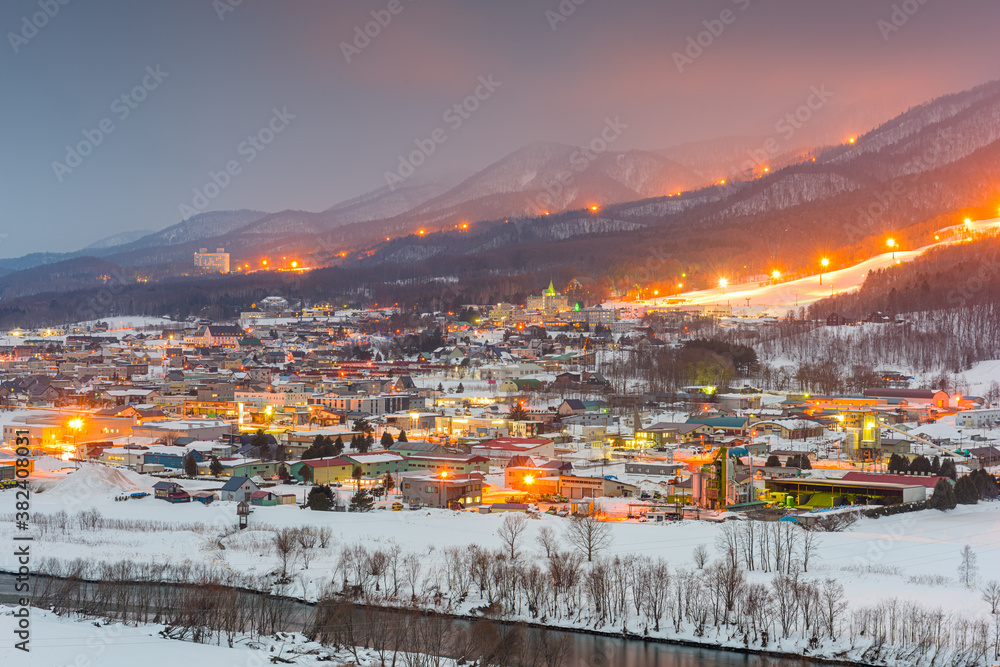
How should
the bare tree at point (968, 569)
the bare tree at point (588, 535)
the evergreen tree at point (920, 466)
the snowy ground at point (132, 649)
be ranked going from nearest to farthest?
the snowy ground at point (132, 649), the bare tree at point (968, 569), the bare tree at point (588, 535), the evergreen tree at point (920, 466)

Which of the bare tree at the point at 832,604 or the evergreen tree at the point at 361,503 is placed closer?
the bare tree at the point at 832,604

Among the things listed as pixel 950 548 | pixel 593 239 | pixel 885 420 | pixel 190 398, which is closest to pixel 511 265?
pixel 593 239

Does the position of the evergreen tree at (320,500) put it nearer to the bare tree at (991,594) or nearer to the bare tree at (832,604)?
the bare tree at (832,604)

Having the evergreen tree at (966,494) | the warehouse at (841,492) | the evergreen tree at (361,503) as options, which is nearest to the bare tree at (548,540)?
the evergreen tree at (361,503)

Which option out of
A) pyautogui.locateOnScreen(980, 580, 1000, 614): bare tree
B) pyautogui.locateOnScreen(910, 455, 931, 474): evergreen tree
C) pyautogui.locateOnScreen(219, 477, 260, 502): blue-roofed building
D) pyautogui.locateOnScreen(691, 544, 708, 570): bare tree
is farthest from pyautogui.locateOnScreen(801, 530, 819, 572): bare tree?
pyautogui.locateOnScreen(219, 477, 260, 502): blue-roofed building

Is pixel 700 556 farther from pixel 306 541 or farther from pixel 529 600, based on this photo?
pixel 306 541

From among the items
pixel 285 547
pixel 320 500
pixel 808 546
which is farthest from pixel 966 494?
pixel 285 547

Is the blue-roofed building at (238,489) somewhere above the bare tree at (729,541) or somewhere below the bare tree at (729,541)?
above
